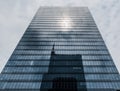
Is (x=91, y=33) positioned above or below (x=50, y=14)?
below

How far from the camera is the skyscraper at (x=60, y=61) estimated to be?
207 ft

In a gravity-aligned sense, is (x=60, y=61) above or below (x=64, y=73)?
above

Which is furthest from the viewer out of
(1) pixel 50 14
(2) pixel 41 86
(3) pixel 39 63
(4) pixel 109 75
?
(1) pixel 50 14

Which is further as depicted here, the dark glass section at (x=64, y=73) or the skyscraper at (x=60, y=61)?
the skyscraper at (x=60, y=61)

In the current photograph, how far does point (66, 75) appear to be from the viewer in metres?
66.8

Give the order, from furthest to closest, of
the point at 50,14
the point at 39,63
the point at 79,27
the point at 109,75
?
the point at 50,14 → the point at 79,27 → the point at 39,63 → the point at 109,75

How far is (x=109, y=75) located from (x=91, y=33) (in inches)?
Answer: 1110

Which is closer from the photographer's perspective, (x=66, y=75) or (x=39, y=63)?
(x=66, y=75)

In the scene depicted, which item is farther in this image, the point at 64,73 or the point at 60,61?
the point at 60,61

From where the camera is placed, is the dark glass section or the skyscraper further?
the skyscraper

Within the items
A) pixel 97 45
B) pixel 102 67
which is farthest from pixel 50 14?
pixel 102 67

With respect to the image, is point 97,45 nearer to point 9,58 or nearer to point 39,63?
point 39,63

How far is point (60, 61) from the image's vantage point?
7294 cm

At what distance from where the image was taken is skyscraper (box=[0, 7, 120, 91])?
6297cm
